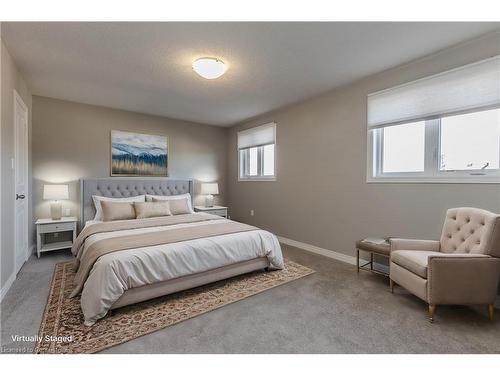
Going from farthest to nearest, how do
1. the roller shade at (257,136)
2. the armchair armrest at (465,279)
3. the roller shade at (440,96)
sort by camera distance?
the roller shade at (257,136) → the roller shade at (440,96) → the armchair armrest at (465,279)

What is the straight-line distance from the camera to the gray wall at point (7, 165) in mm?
2260

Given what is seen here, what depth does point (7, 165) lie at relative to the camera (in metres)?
2.40

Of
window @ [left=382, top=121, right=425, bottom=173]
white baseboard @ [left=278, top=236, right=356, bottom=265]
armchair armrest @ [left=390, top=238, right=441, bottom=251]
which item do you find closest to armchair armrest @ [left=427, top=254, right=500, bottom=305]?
armchair armrest @ [left=390, top=238, right=441, bottom=251]

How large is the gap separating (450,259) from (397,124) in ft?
5.42

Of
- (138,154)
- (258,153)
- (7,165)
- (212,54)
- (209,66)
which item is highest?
(212,54)

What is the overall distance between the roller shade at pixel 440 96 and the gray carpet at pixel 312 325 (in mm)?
1941

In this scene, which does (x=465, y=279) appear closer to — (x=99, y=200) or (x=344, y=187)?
(x=344, y=187)

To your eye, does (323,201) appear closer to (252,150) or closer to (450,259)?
(450,259)

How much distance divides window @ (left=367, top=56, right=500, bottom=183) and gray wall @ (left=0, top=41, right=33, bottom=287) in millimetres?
4086

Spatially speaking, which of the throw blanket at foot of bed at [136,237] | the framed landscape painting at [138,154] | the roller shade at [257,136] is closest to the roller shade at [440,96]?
the roller shade at [257,136]

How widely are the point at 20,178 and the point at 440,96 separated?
5073 millimetres

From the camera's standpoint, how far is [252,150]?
17.1ft

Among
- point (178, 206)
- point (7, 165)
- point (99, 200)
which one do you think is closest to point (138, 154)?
point (99, 200)

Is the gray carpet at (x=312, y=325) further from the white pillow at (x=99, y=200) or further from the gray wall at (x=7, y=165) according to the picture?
the white pillow at (x=99, y=200)
